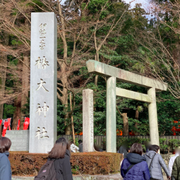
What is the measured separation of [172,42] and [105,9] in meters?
5.76

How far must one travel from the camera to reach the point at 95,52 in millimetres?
21234

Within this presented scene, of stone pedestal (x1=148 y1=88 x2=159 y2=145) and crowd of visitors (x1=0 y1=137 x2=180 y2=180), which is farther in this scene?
stone pedestal (x1=148 y1=88 x2=159 y2=145)

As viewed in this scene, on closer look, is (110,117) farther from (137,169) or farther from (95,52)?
(95,52)

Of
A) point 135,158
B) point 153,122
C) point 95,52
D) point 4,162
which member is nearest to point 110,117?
point 153,122

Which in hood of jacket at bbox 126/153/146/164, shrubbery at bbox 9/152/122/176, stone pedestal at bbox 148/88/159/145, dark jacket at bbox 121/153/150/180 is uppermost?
stone pedestal at bbox 148/88/159/145

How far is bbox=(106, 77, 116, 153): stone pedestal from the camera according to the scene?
32.9 ft

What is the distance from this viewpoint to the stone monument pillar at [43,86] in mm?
8734

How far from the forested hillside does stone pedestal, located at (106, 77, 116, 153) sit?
733 cm

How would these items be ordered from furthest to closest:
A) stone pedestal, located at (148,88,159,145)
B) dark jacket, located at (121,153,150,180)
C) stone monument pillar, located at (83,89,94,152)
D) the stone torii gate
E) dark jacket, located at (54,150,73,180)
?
stone pedestal, located at (148,88,159,145) → stone monument pillar, located at (83,89,94,152) → the stone torii gate → dark jacket, located at (121,153,150,180) → dark jacket, located at (54,150,73,180)

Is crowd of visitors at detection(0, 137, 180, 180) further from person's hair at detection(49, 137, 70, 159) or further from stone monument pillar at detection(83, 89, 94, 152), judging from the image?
stone monument pillar at detection(83, 89, 94, 152)

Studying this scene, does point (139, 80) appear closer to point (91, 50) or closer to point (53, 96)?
point (53, 96)

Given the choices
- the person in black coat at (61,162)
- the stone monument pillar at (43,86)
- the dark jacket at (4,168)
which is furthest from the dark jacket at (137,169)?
the stone monument pillar at (43,86)

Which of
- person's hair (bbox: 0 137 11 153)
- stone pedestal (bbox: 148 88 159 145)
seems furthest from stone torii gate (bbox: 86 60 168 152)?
person's hair (bbox: 0 137 11 153)

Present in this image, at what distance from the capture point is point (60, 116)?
20.2 metres
